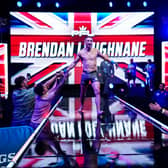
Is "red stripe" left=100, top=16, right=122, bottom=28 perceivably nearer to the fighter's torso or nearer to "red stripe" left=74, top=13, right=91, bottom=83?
"red stripe" left=74, top=13, right=91, bottom=83

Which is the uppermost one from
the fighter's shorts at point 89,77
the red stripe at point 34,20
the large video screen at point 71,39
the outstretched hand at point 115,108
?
the red stripe at point 34,20

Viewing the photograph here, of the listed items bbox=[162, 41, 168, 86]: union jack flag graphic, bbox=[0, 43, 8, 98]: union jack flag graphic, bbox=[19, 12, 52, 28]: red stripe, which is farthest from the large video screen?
bbox=[162, 41, 168, 86]: union jack flag graphic

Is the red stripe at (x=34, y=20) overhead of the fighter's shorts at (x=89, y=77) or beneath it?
overhead

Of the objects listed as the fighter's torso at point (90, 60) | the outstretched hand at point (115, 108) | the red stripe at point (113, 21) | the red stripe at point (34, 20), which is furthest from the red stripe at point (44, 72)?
the fighter's torso at point (90, 60)

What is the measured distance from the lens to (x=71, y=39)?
33.4 feet

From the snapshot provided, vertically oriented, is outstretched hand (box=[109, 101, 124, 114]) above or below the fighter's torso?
below

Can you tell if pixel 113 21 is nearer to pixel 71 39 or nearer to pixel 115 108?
pixel 71 39

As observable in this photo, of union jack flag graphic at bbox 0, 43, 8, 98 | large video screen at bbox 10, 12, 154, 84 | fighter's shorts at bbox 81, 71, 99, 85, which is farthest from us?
large video screen at bbox 10, 12, 154, 84

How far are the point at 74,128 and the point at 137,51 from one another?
6850 mm

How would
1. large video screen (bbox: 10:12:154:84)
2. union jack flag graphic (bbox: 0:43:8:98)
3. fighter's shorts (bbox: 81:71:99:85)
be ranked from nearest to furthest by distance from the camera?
fighter's shorts (bbox: 81:71:99:85) < union jack flag graphic (bbox: 0:43:8:98) < large video screen (bbox: 10:12:154:84)

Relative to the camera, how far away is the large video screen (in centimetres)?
1011

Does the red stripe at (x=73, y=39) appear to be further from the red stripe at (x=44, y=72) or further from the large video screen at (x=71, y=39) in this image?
the red stripe at (x=44, y=72)

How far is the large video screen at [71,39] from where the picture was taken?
10109mm

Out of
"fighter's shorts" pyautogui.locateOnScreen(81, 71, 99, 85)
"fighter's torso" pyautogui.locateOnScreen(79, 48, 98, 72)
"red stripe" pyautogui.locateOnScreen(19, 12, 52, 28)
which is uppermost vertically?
"red stripe" pyautogui.locateOnScreen(19, 12, 52, 28)
